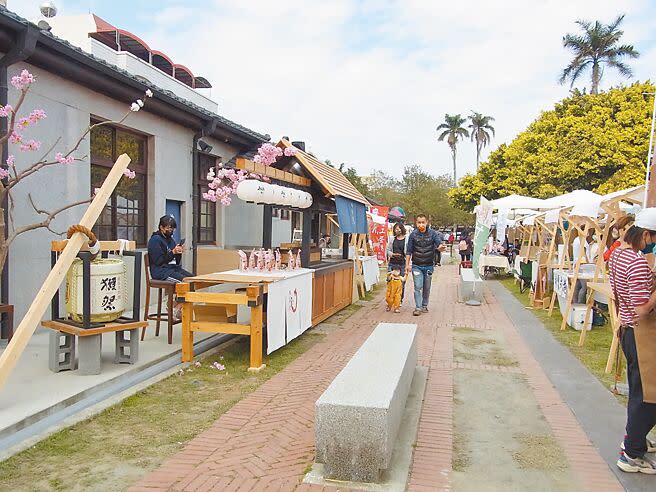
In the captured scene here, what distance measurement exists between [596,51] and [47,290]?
37153 millimetres

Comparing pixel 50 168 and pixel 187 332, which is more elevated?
pixel 50 168

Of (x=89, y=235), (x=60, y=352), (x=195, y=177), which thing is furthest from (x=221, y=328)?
(x=195, y=177)

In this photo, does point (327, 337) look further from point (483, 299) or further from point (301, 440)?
point (483, 299)

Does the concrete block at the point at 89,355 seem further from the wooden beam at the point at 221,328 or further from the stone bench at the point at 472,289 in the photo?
the stone bench at the point at 472,289

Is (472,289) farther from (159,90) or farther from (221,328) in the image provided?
(159,90)

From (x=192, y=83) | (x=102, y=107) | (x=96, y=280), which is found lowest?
(x=96, y=280)

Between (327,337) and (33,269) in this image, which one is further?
(327,337)

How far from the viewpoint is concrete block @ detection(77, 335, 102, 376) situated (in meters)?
5.36

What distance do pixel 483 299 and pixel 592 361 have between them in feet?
20.0

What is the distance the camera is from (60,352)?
546cm

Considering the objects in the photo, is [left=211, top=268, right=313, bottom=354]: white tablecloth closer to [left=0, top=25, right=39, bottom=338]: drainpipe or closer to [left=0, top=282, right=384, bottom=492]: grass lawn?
[left=0, top=282, right=384, bottom=492]: grass lawn

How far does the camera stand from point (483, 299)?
12.9 metres

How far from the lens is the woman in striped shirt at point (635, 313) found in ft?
12.1

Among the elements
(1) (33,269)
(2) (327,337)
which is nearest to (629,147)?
(2) (327,337)
